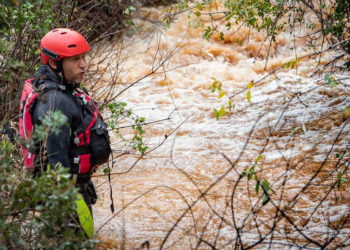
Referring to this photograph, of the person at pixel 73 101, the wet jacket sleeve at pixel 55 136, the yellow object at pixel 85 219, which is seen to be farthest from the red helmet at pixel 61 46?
the yellow object at pixel 85 219

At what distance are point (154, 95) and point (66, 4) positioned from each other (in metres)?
4.09

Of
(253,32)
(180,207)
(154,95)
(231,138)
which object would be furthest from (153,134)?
(253,32)

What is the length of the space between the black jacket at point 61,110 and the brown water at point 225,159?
550mm

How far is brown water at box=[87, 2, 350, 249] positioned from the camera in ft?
14.3

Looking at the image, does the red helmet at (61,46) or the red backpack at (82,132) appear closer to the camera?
the red backpack at (82,132)

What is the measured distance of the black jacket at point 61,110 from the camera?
111 inches

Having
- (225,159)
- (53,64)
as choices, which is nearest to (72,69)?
(53,64)

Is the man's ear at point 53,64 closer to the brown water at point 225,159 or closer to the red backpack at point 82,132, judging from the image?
the red backpack at point 82,132

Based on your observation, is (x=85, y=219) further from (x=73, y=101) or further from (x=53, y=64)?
(x=53, y=64)

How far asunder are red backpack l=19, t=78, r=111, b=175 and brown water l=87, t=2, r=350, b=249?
42 cm

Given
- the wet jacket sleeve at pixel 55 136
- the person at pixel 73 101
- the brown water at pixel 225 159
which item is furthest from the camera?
the brown water at pixel 225 159

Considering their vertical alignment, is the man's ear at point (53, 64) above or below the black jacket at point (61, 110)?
above

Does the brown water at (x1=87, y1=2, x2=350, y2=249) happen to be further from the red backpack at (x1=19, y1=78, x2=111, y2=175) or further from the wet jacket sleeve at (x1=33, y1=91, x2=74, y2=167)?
the wet jacket sleeve at (x1=33, y1=91, x2=74, y2=167)

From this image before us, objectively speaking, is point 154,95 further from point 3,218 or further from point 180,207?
point 3,218
